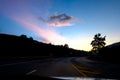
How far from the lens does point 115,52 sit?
158 ft

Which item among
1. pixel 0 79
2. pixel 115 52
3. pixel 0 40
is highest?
pixel 0 40

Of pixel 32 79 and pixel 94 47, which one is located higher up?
pixel 94 47

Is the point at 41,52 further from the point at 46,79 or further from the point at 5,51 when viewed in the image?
the point at 46,79

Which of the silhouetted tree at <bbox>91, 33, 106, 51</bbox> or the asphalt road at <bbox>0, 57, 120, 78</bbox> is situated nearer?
the asphalt road at <bbox>0, 57, 120, 78</bbox>

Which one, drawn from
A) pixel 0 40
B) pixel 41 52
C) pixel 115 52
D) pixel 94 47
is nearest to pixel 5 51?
pixel 0 40

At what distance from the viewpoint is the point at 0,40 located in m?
74.3

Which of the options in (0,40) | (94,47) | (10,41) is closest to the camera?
(0,40)

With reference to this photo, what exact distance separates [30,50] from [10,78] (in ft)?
311

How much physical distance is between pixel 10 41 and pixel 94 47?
6483cm

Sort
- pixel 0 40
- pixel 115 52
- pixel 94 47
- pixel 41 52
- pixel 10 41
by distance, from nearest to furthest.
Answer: pixel 115 52, pixel 0 40, pixel 10 41, pixel 41 52, pixel 94 47

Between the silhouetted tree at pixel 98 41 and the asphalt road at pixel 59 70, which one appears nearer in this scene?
the asphalt road at pixel 59 70

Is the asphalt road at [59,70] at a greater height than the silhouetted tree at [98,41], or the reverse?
the silhouetted tree at [98,41]

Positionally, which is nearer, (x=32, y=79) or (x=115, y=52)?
(x=32, y=79)

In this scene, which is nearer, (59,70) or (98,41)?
(59,70)
